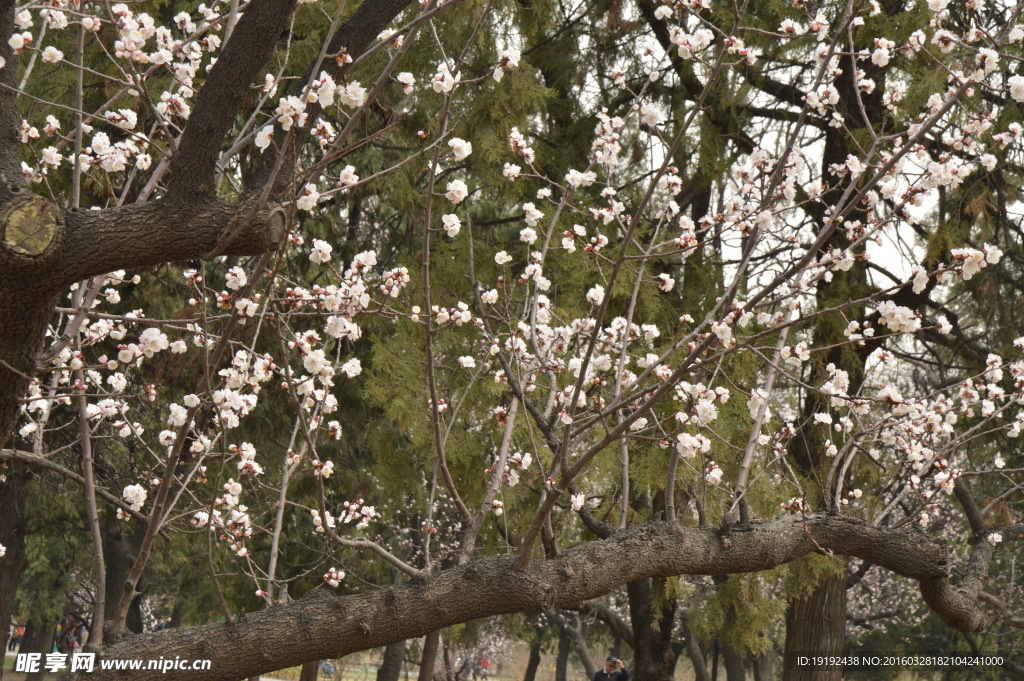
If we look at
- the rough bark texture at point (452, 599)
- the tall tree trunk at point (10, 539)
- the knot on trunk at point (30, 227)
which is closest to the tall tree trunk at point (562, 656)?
the tall tree trunk at point (10, 539)

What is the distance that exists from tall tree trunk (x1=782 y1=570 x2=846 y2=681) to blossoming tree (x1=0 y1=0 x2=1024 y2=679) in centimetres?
3

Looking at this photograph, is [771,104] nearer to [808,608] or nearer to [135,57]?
[808,608]

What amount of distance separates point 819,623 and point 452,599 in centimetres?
494

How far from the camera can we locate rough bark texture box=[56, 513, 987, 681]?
3.22m

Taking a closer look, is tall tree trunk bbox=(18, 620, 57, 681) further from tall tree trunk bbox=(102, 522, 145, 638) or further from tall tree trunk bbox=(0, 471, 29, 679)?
tall tree trunk bbox=(0, 471, 29, 679)

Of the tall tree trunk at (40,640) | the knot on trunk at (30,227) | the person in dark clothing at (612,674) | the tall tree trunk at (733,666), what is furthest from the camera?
the tall tree trunk at (40,640)

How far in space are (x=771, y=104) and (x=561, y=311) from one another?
326 centimetres

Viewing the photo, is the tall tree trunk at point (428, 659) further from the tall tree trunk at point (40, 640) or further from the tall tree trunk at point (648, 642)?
the tall tree trunk at point (40, 640)

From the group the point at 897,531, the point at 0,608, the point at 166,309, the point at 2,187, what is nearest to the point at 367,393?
the point at 166,309

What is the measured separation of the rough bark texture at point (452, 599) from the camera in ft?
10.6

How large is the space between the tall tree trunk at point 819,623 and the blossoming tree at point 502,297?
0.03 meters

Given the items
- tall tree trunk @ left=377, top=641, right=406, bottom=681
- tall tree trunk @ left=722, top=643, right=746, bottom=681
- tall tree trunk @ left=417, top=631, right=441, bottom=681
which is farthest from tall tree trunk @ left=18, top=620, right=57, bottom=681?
tall tree trunk @ left=722, top=643, right=746, bottom=681

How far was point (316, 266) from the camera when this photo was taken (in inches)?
359

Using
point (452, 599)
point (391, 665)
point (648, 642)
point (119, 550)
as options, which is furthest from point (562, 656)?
point (452, 599)
